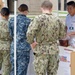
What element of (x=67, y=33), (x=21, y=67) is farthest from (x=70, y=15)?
(x=21, y=67)

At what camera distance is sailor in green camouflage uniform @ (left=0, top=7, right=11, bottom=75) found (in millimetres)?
5117

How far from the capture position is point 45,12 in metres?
4.47

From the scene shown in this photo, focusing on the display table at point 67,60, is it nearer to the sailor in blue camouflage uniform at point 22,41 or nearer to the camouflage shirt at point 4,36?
the sailor in blue camouflage uniform at point 22,41

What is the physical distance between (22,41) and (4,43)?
395 mm

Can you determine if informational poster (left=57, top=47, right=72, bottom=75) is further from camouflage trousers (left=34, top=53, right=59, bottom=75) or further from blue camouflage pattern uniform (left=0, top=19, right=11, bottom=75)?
blue camouflage pattern uniform (left=0, top=19, right=11, bottom=75)

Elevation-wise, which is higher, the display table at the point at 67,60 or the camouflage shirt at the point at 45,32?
the camouflage shirt at the point at 45,32

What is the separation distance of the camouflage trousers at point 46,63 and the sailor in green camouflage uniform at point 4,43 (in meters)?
0.82

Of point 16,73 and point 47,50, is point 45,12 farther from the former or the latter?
point 16,73

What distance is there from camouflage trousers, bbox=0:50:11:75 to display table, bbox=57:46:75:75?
929 mm

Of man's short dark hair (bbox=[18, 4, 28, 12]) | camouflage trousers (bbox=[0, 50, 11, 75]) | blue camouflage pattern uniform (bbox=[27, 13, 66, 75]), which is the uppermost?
man's short dark hair (bbox=[18, 4, 28, 12])

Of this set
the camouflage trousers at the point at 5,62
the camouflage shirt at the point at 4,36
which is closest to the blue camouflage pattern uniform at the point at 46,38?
the camouflage shirt at the point at 4,36

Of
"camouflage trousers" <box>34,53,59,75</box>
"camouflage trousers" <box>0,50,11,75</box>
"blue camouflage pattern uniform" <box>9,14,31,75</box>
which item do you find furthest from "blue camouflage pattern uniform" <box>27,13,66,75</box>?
"camouflage trousers" <box>0,50,11,75</box>

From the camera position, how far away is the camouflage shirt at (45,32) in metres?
4.41

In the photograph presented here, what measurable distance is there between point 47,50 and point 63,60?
0.79m
